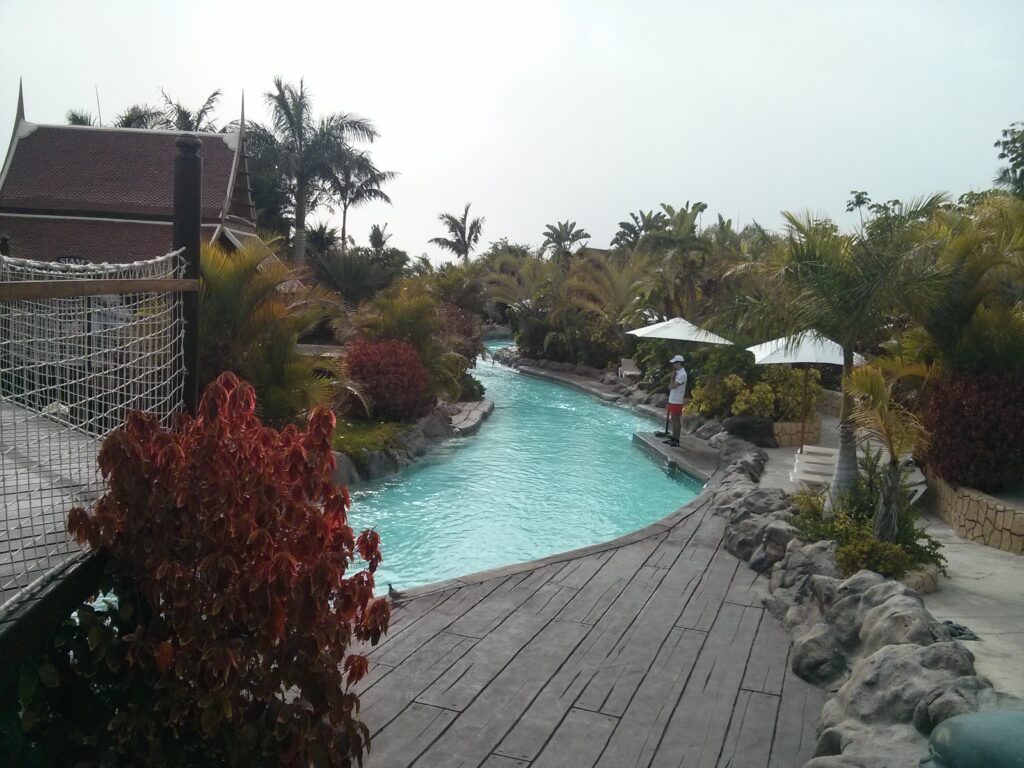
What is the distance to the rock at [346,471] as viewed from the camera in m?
11.2

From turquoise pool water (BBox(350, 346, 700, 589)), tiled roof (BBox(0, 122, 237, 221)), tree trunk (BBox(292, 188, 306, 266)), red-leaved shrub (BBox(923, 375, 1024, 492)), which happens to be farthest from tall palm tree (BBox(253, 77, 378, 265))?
red-leaved shrub (BBox(923, 375, 1024, 492))

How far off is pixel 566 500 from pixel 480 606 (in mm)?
6548

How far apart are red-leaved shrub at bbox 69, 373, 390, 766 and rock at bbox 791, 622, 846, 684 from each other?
102 inches

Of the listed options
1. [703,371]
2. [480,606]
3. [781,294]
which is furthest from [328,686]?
[703,371]

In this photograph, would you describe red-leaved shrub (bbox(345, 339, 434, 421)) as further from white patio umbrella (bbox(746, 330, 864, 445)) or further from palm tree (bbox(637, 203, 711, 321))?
palm tree (bbox(637, 203, 711, 321))

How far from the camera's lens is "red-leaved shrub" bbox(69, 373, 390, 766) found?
262cm

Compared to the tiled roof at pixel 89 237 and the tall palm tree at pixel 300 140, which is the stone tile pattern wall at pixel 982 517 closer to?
the tiled roof at pixel 89 237

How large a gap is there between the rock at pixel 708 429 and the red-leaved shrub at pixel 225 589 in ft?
40.4

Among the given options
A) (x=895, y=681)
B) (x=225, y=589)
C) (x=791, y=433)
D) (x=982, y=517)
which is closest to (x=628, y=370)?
(x=791, y=433)

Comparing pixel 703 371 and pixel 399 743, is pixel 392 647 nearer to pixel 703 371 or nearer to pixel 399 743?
pixel 399 743

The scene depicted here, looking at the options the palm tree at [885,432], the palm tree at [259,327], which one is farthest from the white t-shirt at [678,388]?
the palm tree at [885,432]

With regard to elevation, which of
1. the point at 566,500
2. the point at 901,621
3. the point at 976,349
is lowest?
the point at 566,500

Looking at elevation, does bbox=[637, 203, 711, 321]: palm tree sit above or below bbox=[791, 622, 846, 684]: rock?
above

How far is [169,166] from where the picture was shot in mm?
23438
